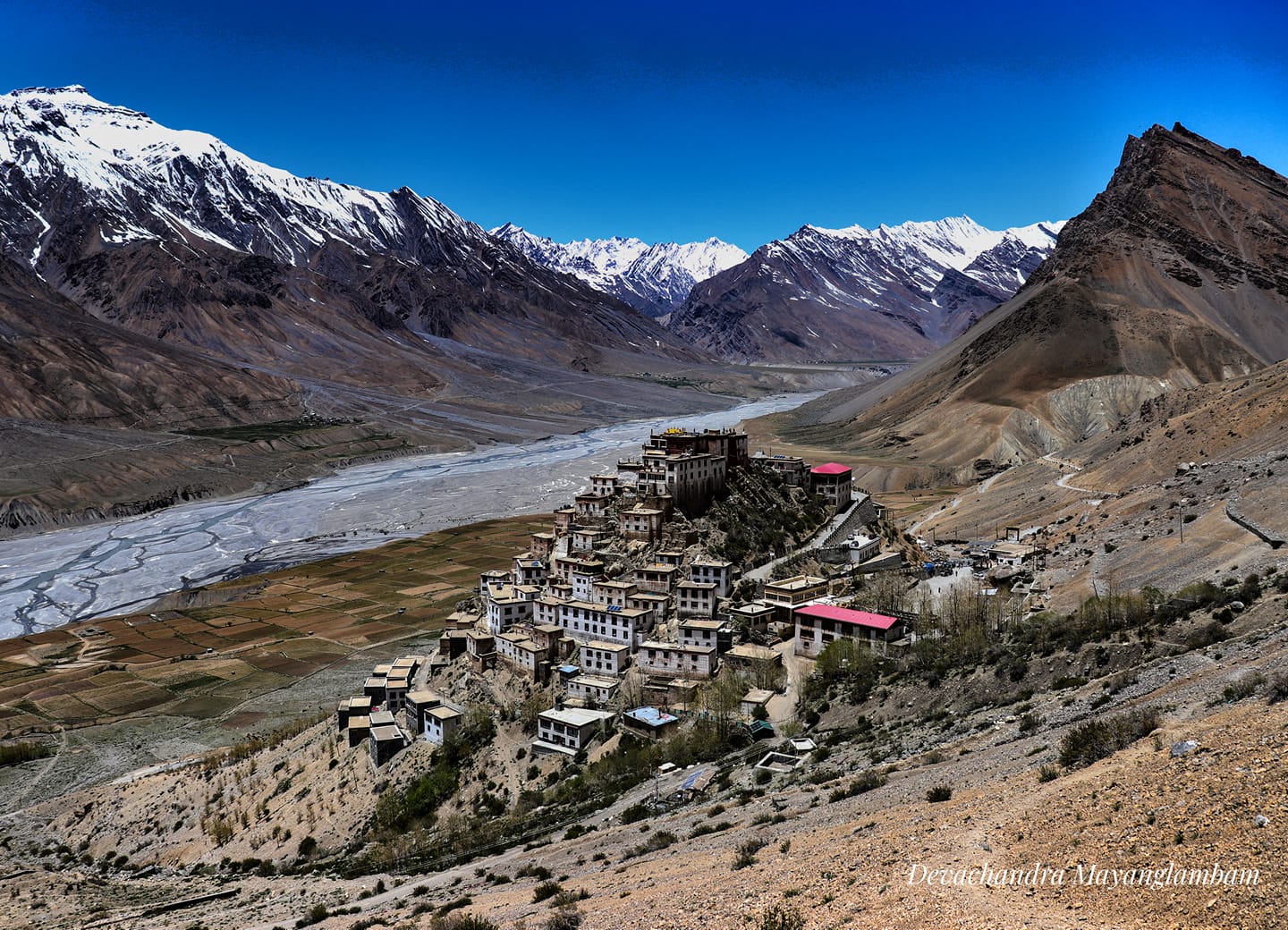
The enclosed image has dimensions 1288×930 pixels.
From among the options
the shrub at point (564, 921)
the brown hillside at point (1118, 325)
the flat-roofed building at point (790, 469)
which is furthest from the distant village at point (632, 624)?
the brown hillside at point (1118, 325)

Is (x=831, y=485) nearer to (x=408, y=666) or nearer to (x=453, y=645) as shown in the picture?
(x=453, y=645)

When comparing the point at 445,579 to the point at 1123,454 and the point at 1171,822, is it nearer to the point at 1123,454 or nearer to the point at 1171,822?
the point at 1123,454

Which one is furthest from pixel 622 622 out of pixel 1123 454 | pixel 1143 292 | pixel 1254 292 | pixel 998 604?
pixel 1254 292

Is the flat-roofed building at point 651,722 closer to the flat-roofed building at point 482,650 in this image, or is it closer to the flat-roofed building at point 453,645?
the flat-roofed building at point 482,650

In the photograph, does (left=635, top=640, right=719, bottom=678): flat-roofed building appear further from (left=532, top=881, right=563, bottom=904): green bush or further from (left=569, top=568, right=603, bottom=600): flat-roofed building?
(left=532, top=881, right=563, bottom=904): green bush

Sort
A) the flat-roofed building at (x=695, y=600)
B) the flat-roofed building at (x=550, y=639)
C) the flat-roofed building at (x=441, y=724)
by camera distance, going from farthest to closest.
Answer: the flat-roofed building at (x=695, y=600) → the flat-roofed building at (x=550, y=639) → the flat-roofed building at (x=441, y=724)

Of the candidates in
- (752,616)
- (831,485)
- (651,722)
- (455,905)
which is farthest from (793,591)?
(455,905)
